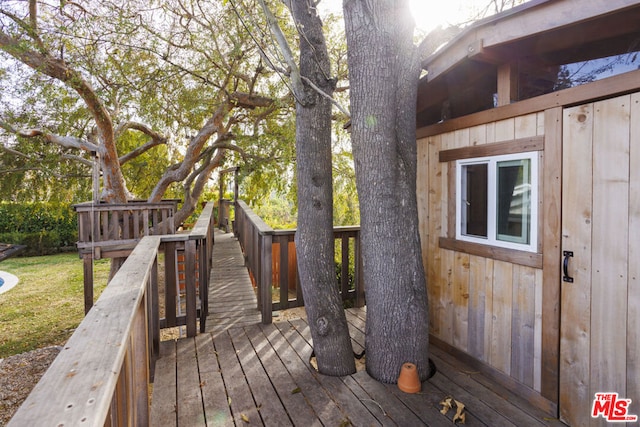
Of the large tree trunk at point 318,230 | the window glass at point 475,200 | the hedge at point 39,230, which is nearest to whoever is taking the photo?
the large tree trunk at point 318,230

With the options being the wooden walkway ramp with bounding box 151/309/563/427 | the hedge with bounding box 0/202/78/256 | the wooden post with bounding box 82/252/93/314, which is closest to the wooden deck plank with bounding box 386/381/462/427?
the wooden walkway ramp with bounding box 151/309/563/427

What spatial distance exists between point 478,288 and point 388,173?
4.11ft

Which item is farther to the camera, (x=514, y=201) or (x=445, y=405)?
(x=514, y=201)

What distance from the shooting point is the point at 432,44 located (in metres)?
2.82

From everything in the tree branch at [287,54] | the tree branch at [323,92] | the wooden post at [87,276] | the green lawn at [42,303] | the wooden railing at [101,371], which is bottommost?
the green lawn at [42,303]

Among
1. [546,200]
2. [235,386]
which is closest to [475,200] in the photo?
[546,200]

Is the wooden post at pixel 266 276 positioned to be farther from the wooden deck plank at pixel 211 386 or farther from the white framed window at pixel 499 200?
the white framed window at pixel 499 200

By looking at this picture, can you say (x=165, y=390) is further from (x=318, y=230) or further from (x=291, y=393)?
(x=318, y=230)

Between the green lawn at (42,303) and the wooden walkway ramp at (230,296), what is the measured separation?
3394 millimetres

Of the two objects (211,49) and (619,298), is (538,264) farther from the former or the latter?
(211,49)

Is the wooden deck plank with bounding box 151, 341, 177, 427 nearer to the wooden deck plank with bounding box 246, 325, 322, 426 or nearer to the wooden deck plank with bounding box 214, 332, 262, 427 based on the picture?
the wooden deck plank with bounding box 214, 332, 262, 427

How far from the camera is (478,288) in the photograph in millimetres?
2777

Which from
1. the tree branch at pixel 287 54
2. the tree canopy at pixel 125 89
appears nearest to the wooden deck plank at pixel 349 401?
the tree branch at pixel 287 54

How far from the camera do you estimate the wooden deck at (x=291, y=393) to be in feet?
6.98
